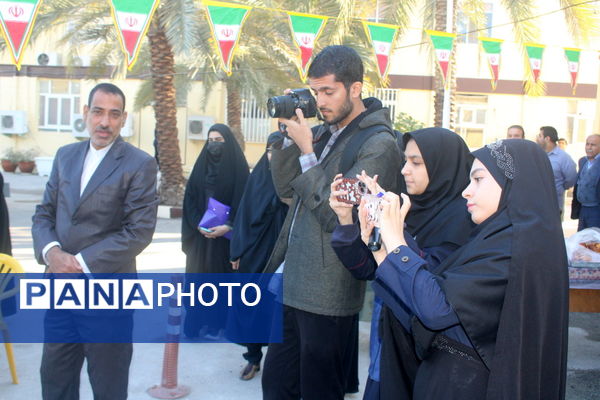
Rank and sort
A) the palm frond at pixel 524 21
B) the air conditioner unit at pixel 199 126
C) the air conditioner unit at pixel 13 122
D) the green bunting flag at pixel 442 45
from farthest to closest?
the air conditioner unit at pixel 13 122 < the air conditioner unit at pixel 199 126 < the palm frond at pixel 524 21 < the green bunting flag at pixel 442 45

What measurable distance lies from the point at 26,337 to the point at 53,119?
1930cm

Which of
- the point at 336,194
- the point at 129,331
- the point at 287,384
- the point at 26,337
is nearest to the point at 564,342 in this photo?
the point at 336,194

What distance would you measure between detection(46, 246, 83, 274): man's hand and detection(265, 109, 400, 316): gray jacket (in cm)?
95

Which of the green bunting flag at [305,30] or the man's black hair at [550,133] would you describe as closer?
the man's black hair at [550,133]

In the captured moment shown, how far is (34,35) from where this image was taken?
1232 cm

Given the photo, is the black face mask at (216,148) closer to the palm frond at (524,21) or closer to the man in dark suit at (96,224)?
the man in dark suit at (96,224)

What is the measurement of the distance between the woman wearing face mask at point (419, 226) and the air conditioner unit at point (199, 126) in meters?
18.7

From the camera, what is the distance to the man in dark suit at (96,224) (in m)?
2.92

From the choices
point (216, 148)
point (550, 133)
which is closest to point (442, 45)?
point (550, 133)

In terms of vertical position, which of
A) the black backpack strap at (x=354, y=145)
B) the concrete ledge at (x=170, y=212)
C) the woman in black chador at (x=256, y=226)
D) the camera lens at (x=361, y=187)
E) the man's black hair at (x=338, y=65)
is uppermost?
the man's black hair at (x=338, y=65)

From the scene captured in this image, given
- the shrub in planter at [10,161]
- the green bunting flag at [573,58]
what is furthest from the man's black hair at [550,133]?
the shrub in planter at [10,161]

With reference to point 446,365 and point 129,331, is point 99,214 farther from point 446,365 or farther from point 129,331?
point 446,365

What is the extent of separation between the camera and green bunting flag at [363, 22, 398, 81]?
10062mm

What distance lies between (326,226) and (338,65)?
69 centimetres
